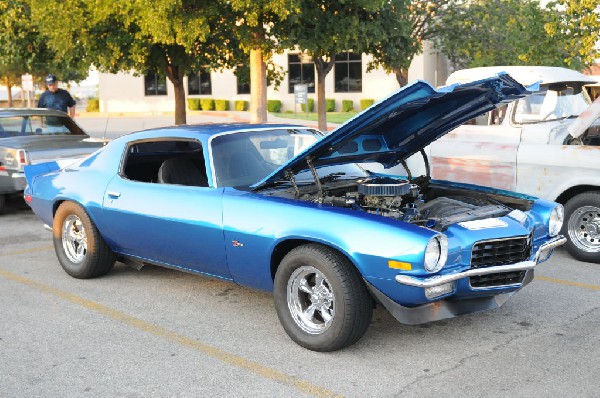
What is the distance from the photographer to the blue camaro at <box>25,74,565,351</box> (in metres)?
4.51

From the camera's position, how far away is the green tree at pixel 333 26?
1459 centimetres

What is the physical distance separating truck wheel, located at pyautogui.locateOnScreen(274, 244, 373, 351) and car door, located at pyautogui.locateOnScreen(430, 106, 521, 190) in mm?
3753

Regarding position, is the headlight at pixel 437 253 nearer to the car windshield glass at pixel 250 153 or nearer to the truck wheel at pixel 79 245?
the car windshield glass at pixel 250 153

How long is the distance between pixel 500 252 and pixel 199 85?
42.3 m

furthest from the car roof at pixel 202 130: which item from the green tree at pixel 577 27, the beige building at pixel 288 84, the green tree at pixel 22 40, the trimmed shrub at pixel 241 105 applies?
the trimmed shrub at pixel 241 105

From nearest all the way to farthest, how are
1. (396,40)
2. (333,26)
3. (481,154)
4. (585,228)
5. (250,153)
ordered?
(250,153) < (585,228) < (481,154) < (333,26) < (396,40)

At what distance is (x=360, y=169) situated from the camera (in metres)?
6.25

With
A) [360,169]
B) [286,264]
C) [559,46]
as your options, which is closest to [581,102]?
[360,169]

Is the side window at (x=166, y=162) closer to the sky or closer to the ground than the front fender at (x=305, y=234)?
closer to the sky

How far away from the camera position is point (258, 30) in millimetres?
15391

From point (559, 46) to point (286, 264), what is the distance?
1919cm

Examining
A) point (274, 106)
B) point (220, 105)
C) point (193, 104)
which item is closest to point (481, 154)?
point (274, 106)

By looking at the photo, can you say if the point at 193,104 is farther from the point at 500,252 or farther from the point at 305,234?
the point at 500,252

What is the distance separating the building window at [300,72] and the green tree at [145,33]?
23360 mm
